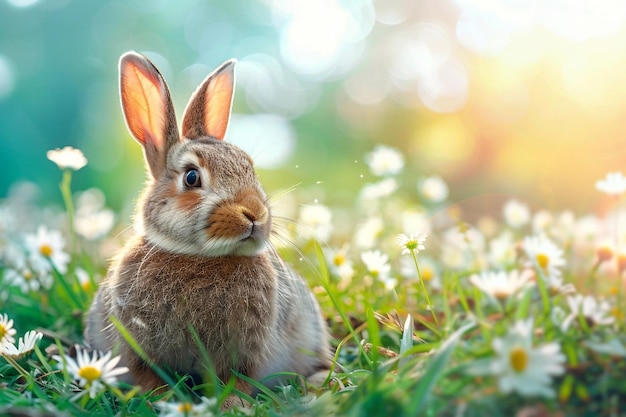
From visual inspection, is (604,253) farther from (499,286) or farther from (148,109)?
(148,109)

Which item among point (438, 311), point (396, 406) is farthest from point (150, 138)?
point (396, 406)

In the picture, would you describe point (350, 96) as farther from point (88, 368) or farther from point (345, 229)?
point (88, 368)

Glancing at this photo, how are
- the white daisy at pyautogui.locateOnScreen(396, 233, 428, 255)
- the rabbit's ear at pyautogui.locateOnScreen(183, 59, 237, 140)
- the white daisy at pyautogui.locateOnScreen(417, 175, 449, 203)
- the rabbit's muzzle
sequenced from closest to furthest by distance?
1. the white daisy at pyautogui.locateOnScreen(396, 233, 428, 255)
2. the rabbit's muzzle
3. the rabbit's ear at pyautogui.locateOnScreen(183, 59, 237, 140)
4. the white daisy at pyautogui.locateOnScreen(417, 175, 449, 203)

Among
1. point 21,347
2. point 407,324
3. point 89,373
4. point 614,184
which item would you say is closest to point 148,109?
point 21,347

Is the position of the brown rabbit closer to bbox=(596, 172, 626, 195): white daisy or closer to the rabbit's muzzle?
the rabbit's muzzle

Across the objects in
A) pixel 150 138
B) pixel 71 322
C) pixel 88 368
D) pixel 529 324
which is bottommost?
pixel 71 322

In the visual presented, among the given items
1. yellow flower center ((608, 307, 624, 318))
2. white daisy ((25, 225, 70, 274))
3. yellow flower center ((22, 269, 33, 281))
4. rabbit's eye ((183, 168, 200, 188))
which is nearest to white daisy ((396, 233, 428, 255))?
yellow flower center ((608, 307, 624, 318))
